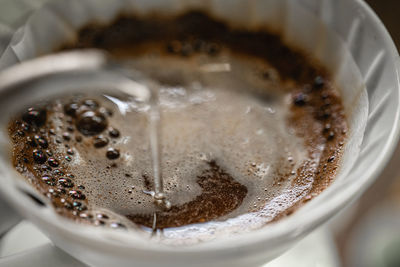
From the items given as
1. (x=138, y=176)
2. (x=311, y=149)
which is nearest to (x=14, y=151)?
(x=138, y=176)

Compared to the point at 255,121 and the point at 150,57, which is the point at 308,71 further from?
the point at 150,57

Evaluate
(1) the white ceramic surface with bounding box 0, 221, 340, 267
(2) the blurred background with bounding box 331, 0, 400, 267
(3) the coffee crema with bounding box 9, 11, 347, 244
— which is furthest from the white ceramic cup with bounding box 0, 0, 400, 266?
(2) the blurred background with bounding box 331, 0, 400, 267

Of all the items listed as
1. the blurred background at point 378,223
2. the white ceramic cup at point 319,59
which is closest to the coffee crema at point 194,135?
the white ceramic cup at point 319,59

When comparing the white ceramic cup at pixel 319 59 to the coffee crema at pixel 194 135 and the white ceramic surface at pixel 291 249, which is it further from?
the white ceramic surface at pixel 291 249

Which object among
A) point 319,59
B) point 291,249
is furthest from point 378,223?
point 319,59

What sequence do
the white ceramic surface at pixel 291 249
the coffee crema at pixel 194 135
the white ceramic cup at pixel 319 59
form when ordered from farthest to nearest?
the white ceramic surface at pixel 291 249 → the coffee crema at pixel 194 135 → the white ceramic cup at pixel 319 59

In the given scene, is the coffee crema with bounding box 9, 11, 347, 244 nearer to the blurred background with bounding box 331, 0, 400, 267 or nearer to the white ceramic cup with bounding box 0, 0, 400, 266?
the white ceramic cup with bounding box 0, 0, 400, 266
